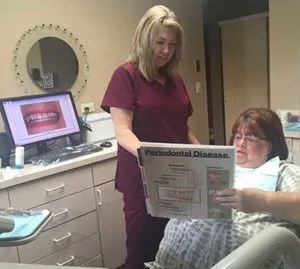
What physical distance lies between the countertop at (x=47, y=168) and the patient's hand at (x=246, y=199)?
107 centimetres

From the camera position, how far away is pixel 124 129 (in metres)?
1.49

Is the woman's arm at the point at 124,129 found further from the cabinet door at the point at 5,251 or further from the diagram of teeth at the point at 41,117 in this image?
the diagram of teeth at the point at 41,117

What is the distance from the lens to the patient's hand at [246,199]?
1106 mm

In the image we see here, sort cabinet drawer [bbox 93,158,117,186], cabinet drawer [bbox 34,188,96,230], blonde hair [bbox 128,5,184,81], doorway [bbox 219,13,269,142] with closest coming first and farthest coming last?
1. blonde hair [bbox 128,5,184,81]
2. cabinet drawer [bbox 34,188,96,230]
3. cabinet drawer [bbox 93,158,117,186]
4. doorway [bbox 219,13,269,142]

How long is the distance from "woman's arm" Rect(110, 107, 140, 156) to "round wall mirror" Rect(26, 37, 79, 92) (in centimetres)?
108

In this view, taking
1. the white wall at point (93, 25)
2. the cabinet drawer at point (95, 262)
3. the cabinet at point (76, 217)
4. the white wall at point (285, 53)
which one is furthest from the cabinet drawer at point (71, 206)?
the white wall at point (285, 53)

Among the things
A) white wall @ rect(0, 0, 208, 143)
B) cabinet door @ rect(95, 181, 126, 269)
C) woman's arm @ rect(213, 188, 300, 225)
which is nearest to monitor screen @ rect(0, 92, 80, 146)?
Result: white wall @ rect(0, 0, 208, 143)

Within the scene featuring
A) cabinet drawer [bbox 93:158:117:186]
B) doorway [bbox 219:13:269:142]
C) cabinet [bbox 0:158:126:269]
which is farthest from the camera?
doorway [bbox 219:13:269:142]

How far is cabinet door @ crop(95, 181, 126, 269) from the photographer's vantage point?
217cm

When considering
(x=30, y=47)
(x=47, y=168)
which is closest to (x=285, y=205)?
(x=47, y=168)

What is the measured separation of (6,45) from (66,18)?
0.48 meters

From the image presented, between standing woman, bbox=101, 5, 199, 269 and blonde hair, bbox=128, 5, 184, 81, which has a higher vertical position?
blonde hair, bbox=128, 5, 184, 81

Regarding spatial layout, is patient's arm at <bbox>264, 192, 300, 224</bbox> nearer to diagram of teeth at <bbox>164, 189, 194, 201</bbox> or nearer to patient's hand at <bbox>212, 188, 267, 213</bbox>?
patient's hand at <bbox>212, 188, 267, 213</bbox>

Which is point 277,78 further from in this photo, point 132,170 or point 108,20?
point 132,170
